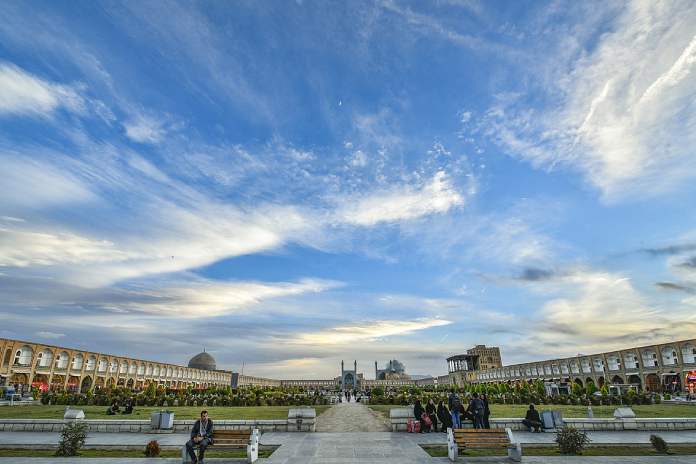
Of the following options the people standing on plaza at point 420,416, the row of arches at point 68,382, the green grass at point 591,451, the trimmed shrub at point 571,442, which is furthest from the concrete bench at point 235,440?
the row of arches at point 68,382

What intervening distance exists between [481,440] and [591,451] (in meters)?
4.21

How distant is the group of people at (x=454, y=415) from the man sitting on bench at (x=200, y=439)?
348 inches

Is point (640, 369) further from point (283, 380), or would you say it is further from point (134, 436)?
point (283, 380)

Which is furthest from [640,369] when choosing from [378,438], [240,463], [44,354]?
[44,354]

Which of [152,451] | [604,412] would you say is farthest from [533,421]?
[152,451]

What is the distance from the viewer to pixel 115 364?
7588 centimetres

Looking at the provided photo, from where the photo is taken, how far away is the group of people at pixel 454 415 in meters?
15.8

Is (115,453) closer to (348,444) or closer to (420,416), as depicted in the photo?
(348,444)

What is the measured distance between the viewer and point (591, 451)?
43.0 ft

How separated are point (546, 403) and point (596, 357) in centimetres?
3810

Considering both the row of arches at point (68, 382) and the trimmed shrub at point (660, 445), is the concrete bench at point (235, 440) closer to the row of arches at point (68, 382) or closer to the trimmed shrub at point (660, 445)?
the trimmed shrub at point (660, 445)

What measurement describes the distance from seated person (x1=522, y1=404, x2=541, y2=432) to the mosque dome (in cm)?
11405

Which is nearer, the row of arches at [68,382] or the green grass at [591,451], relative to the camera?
the green grass at [591,451]

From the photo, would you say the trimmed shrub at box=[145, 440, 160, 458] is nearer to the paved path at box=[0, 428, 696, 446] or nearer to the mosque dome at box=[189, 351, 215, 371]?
the paved path at box=[0, 428, 696, 446]
